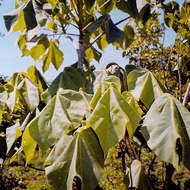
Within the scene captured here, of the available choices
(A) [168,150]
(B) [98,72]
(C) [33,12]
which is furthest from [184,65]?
(A) [168,150]

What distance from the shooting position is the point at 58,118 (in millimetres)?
729

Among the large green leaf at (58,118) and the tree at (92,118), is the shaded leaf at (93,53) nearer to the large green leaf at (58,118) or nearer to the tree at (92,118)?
the tree at (92,118)

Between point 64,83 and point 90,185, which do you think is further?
point 64,83

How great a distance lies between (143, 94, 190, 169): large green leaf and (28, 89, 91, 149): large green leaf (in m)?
0.19

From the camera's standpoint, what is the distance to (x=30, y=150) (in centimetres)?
77

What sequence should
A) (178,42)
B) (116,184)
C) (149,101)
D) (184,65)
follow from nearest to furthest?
(149,101), (178,42), (184,65), (116,184)

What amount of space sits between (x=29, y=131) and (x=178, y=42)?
34.9 inches

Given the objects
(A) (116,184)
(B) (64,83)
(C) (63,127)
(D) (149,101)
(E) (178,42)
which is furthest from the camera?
(A) (116,184)

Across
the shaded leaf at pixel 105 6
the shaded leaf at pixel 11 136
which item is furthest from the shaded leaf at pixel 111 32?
the shaded leaf at pixel 11 136

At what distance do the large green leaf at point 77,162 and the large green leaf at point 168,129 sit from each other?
147mm

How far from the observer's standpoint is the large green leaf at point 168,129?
1.98 ft

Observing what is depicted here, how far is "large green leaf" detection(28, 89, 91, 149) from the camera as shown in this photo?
27.5 inches

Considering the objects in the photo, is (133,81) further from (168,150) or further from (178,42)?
(178,42)

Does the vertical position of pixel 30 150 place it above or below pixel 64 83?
below
